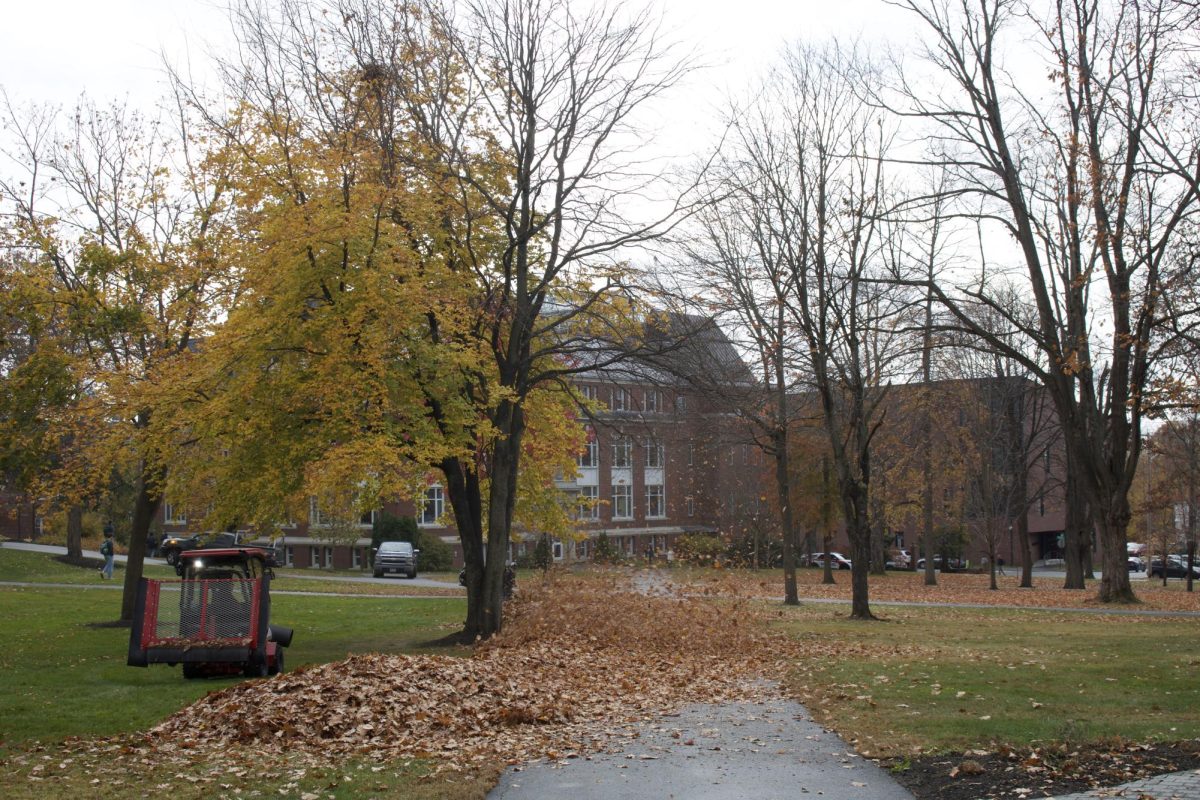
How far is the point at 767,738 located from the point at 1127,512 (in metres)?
20.6

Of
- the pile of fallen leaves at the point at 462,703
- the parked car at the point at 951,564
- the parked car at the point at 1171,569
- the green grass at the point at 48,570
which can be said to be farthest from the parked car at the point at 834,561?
the pile of fallen leaves at the point at 462,703

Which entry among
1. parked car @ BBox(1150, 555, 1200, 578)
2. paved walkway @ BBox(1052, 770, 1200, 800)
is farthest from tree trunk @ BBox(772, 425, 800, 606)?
parked car @ BBox(1150, 555, 1200, 578)

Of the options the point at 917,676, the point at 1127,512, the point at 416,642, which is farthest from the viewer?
the point at 1127,512

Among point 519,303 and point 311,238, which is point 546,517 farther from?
point 311,238

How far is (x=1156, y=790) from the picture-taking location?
25.3 ft

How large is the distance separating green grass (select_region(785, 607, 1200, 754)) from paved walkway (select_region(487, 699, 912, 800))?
637mm

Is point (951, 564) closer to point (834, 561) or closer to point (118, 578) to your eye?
point (834, 561)

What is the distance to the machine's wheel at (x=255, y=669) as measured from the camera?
15031mm

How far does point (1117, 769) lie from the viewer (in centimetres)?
858

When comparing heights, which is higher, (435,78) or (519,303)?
(435,78)

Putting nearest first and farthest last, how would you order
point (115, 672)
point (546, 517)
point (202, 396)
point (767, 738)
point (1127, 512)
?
point (767, 738)
point (115, 672)
point (202, 396)
point (546, 517)
point (1127, 512)

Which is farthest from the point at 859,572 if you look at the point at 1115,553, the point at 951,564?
the point at 951,564

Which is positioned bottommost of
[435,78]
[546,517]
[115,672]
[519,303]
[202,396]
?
[115,672]

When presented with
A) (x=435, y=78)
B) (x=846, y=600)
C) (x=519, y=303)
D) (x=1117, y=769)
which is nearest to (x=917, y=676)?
(x=1117, y=769)
